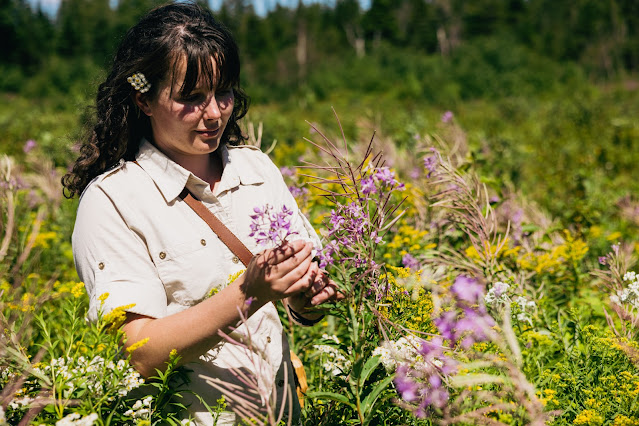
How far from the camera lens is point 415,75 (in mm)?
30516

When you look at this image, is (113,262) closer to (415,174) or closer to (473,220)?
(473,220)

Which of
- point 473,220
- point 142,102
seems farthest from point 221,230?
point 473,220

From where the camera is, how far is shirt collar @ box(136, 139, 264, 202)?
1.74 meters

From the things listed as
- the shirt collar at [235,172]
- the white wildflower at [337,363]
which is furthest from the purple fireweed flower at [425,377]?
the shirt collar at [235,172]

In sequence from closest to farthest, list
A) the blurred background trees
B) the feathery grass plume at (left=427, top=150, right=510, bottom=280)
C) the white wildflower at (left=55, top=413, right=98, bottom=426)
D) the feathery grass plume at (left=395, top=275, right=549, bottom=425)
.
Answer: the feathery grass plume at (left=395, top=275, right=549, bottom=425) → the white wildflower at (left=55, top=413, right=98, bottom=426) → the feathery grass plume at (left=427, top=150, right=510, bottom=280) → the blurred background trees

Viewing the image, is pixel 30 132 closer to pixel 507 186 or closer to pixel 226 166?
pixel 507 186

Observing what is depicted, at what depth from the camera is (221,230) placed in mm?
1758

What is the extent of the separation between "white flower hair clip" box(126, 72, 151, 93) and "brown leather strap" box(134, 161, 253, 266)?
0.24 meters

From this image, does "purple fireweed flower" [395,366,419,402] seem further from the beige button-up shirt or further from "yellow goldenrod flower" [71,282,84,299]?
"yellow goldenrod flower" [71,282,84,299]

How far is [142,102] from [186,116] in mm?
200

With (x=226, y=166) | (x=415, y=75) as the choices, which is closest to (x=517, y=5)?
(x=415, y=75)

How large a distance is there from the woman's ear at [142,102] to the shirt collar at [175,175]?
0.10m

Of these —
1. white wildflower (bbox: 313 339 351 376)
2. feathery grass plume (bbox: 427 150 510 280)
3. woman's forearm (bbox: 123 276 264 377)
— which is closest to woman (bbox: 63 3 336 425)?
woman's forearm (bbox: 123 276 264 377)

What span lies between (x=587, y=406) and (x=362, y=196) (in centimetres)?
92
